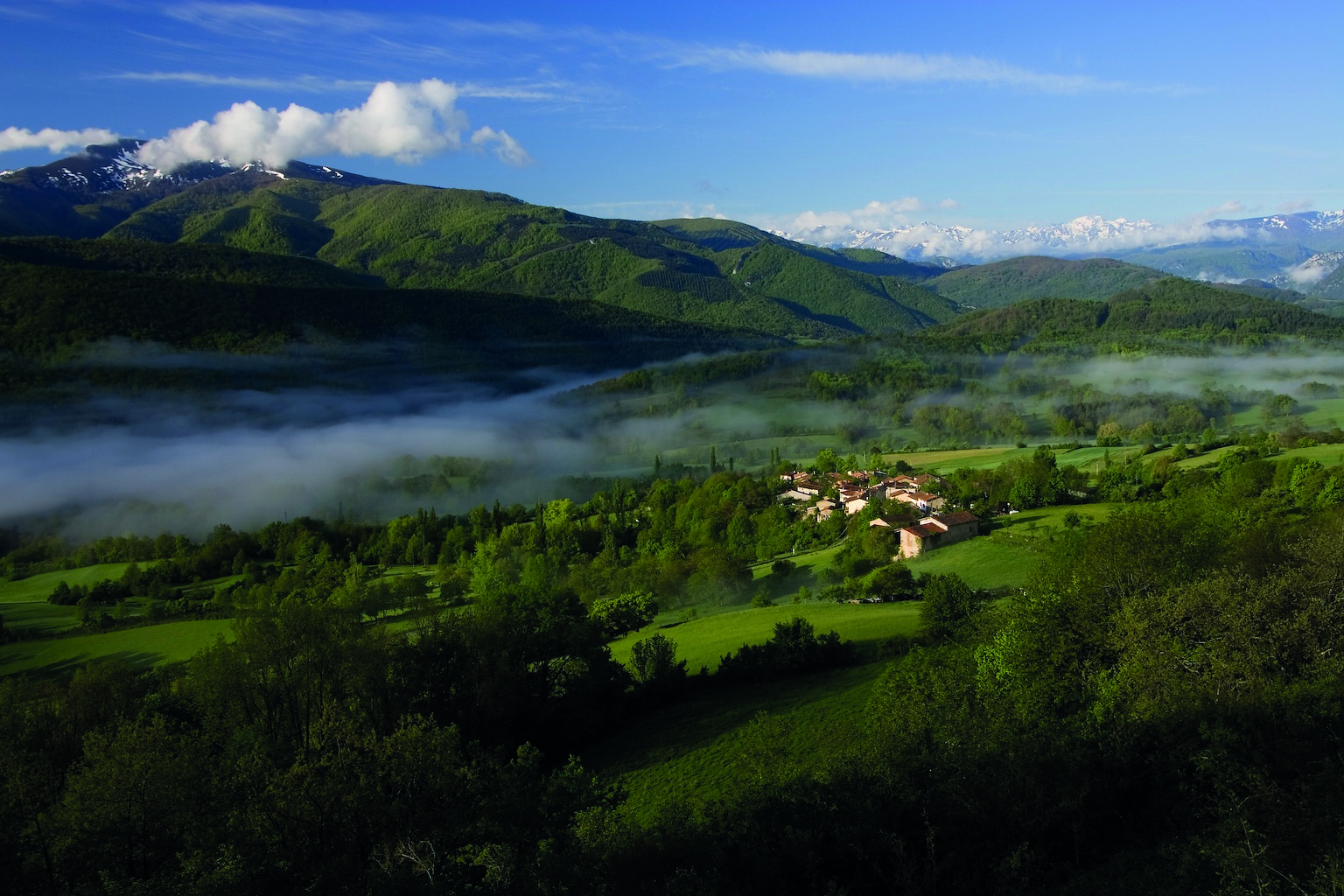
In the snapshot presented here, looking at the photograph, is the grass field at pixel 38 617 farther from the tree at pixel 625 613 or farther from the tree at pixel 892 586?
the tree at pixel 892 586

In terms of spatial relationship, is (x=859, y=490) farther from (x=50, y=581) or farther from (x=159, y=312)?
(x=159, y=312)

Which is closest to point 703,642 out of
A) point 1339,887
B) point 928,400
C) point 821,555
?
point 821,555

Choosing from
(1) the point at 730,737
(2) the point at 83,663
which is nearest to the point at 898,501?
(1) the point at 730,737

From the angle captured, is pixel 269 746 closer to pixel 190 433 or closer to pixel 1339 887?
pixel 1339 887

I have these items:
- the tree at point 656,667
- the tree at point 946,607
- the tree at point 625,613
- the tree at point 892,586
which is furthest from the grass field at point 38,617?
the tree at point 946,607

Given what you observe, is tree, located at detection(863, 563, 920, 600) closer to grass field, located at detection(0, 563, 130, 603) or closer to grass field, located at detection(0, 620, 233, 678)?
grass field, located at detection(0, 620, 233, 678)

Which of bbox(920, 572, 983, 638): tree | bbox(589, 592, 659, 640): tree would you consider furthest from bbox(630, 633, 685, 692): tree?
bbox(589, 592, 659, 640): tree
